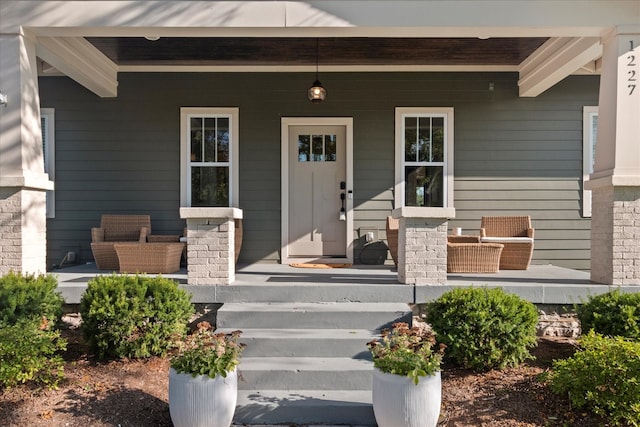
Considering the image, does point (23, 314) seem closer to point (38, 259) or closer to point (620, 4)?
point (38, 259)

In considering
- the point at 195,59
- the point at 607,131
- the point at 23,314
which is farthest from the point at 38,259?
the point at 607,131

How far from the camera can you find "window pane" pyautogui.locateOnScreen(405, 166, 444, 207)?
21.8 ft

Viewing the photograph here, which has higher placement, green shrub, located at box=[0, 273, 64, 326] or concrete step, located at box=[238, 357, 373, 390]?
green shrub, located at box=[0, 273, 64, 326]

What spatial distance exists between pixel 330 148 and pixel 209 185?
5.68ft

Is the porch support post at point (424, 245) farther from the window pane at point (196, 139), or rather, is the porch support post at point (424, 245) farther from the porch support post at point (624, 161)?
the window pane at point (196, 139)

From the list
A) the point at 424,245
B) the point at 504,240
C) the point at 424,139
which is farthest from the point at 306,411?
the point at 424,139

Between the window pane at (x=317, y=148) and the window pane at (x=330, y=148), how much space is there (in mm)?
55

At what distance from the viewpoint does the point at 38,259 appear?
4637 millimetres

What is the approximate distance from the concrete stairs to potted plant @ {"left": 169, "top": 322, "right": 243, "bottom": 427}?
34 centimetres

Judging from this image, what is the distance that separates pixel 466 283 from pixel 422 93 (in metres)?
3.02

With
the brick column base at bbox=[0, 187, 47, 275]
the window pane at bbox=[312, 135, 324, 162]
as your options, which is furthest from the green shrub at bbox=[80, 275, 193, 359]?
the window pane at bbox=[312, 135, 324, 162]

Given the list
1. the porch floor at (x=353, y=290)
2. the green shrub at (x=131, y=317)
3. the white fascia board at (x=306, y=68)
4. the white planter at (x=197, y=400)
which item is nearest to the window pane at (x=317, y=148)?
the white fascia board at (x=306, y=68)

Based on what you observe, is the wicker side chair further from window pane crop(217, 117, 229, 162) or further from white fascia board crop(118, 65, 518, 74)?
white fascia board crop(118, 65, 518, 74)

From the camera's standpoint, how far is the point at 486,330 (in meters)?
3.57
